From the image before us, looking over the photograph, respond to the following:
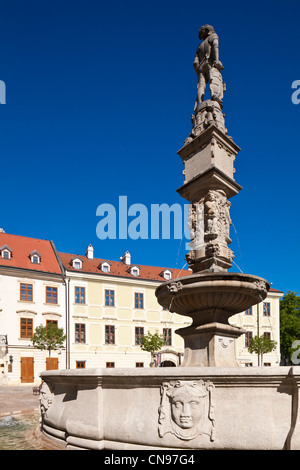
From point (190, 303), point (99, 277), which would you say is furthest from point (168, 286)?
point (99, 277)

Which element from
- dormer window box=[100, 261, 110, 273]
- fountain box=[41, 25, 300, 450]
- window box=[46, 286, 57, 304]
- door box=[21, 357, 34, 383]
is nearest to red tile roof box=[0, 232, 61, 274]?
window box=[46, 286, 57, 304]

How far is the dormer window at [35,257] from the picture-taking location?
34.2 metres

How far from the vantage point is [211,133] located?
8391 mm

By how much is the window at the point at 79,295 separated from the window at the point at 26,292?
3.90 meters

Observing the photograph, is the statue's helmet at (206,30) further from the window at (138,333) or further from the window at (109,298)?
the window at (138,333)

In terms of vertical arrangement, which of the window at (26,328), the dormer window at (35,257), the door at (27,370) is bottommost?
the door at (27,370)

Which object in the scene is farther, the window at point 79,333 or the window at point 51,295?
the window at point 79,333

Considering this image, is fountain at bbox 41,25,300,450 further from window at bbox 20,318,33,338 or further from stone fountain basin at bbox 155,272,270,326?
window at bbox 20,318,33,338

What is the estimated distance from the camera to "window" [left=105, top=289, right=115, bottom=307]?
36375 mm

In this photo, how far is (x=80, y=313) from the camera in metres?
34.6

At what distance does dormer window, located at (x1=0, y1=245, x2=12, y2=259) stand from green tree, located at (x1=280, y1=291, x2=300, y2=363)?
29277mm

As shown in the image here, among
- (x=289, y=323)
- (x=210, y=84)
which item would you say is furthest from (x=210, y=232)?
(x=289, y=323)

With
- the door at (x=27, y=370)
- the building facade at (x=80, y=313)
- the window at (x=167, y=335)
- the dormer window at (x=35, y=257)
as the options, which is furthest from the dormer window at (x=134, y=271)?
the door at (x=27, y=370)

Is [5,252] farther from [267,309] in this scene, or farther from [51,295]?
[267,309]
